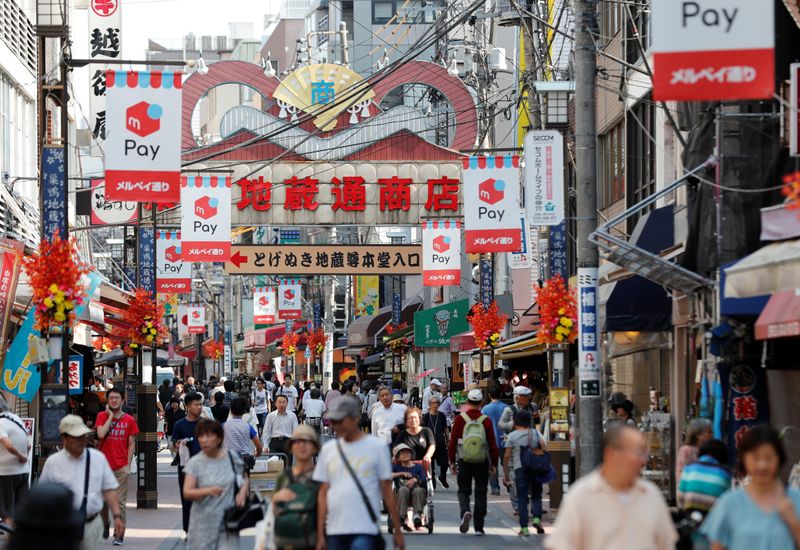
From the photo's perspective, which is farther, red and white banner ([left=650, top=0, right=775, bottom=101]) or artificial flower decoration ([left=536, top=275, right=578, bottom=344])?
artificial flower decoration ([left=536, top=275, right=578, bottom=344])

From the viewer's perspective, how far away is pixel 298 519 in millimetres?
10633

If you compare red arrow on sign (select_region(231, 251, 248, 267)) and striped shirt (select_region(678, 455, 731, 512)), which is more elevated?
red arrow on sign (select_region(231, 251, 248, 267))

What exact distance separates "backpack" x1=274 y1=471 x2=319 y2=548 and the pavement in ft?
22.4

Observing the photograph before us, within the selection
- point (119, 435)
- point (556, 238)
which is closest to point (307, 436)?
point (119, 435)

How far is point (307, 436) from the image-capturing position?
11055mm

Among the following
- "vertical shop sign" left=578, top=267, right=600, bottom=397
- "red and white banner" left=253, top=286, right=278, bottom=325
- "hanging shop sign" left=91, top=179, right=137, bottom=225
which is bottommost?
"vertical shop sign" left=578, top=267, right=600, bottom=397

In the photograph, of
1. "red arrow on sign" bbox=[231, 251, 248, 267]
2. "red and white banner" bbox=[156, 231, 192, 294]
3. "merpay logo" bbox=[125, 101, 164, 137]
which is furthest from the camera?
"red arrow on sign" bbox=[231, 251, 248, 267]

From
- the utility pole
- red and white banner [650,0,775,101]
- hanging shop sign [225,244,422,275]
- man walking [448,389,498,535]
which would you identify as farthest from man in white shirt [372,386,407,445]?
hanging shop sign [225,244,422,275]

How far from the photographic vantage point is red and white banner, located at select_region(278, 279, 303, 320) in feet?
206

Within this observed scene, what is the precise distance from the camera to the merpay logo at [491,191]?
89.9 ft

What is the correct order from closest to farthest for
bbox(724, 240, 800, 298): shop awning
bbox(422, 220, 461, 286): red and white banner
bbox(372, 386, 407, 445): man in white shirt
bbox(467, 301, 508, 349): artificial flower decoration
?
bbox(724, 240, 800, 298): shop awning
bbox(372, 386, 407, 445): man in white shirt
bbox(467, 301, 508, 349): artificial flower decoration
bbox(422, 220, 461, 286): red and white banner

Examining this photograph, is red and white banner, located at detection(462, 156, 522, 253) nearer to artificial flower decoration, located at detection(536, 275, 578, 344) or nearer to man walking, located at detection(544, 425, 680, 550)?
artificial flower decoration, located at detection(536, 275, 578, 344)

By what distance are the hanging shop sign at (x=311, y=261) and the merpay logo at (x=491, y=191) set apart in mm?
12223

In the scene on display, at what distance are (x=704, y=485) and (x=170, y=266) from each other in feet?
94.5
